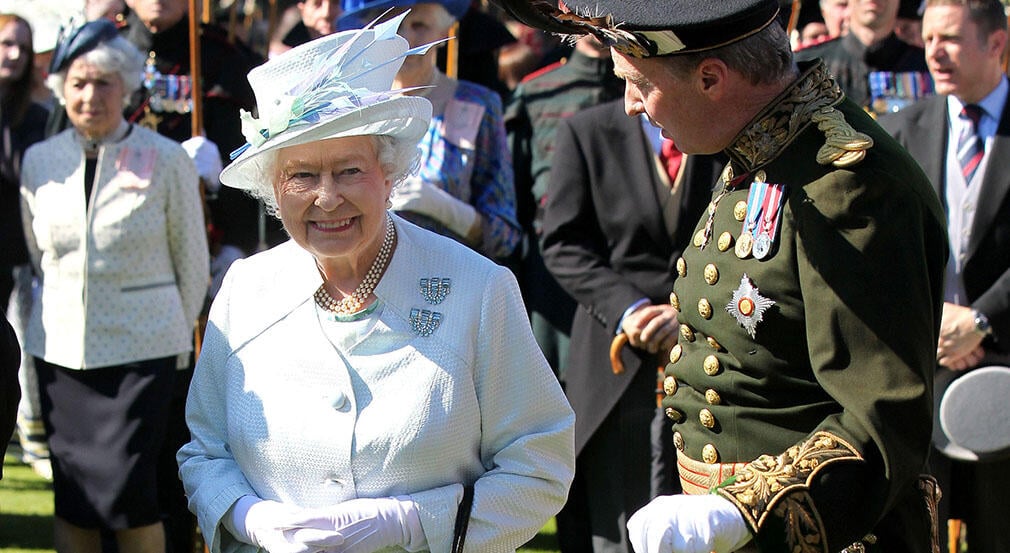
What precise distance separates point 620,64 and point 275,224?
13.9 feet

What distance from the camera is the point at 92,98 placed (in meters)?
5.42

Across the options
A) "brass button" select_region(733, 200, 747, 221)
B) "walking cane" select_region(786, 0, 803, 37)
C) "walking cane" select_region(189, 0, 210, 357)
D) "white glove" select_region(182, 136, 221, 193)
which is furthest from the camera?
"walking cane" select_region(786, 0, 803, 37)

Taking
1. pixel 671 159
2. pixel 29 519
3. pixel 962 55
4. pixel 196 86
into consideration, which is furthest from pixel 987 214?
pixel 29 519

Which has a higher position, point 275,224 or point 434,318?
point 434,318

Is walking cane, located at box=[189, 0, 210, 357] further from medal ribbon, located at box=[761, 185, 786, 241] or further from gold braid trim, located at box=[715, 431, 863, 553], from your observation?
gold braid trim, located at box=[715, 431, 863, 553]

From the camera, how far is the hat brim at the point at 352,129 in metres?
3.14

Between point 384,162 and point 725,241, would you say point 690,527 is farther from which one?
point 384,162

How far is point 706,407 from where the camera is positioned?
116 inches

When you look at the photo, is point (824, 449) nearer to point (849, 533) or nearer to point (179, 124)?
point (849, 533)

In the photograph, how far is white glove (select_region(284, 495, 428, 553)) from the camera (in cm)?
305

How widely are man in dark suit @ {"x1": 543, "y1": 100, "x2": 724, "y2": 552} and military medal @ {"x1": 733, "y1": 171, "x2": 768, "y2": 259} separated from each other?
7.55 feet

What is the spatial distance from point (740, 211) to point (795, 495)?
0.64 metres

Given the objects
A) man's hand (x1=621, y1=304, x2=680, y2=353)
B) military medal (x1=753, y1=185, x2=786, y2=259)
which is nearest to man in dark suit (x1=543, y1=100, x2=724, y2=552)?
man's hand (x1=621, y1=304, x2=680, y2=353)

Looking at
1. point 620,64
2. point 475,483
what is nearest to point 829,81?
point 620,64
